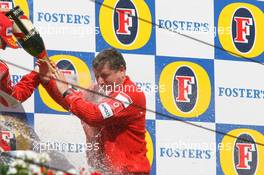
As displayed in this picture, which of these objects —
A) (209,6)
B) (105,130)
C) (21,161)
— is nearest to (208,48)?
(209,6)

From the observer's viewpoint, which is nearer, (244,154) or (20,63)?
(20,63)

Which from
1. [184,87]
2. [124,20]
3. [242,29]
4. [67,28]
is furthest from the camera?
[242,29]

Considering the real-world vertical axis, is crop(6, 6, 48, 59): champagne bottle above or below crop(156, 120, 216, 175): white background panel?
above

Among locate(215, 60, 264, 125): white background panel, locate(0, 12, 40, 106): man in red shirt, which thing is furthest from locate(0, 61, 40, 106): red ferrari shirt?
locate(215, 60, 264, 125): white background panel

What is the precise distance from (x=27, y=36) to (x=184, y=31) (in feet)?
3.94

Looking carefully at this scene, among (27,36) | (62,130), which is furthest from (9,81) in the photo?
(62,130)

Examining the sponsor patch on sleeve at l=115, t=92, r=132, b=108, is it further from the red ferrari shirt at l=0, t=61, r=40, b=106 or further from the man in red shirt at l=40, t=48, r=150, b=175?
the red ferrari shirt at l=0, t=61, r=40, b=106

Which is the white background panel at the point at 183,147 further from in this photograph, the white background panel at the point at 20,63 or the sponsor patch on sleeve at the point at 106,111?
the white background panel at the point at 20,63

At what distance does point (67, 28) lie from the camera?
9.20m

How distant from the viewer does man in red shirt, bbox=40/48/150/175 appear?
8945 mm

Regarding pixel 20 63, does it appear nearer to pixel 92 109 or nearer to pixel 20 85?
pixel 20 85

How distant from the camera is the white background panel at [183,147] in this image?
9391 mm

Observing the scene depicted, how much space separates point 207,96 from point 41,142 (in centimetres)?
126

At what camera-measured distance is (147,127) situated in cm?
937
